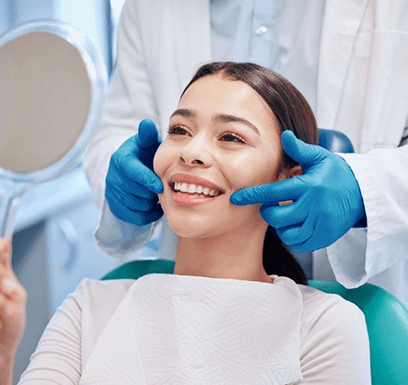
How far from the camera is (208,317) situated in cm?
111

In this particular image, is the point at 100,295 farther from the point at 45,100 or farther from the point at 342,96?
the point at 342,96

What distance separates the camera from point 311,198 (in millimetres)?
1074

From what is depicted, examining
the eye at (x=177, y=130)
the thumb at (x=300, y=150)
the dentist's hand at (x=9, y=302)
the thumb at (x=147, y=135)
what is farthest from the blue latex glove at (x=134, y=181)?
the dentist's hand at (x=9, y=302)

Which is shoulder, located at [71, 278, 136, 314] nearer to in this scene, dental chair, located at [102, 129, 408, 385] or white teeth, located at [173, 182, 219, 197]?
white teeth, located at [173, 182, 219, 197]

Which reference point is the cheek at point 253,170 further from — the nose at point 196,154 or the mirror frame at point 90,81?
the mirror frame at point 90,81

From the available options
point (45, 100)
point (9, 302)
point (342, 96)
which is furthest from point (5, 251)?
point (342, 96)

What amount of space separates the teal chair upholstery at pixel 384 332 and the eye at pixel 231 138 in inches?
15.9

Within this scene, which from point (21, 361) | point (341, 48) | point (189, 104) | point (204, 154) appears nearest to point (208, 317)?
point (204, 154)

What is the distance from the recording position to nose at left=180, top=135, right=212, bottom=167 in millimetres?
1082

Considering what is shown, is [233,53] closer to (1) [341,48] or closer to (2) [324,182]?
(1) [341,48]

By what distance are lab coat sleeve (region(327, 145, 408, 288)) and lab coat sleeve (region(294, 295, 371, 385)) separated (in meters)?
0.14

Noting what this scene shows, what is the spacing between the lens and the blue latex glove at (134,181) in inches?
50.9

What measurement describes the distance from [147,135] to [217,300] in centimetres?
40

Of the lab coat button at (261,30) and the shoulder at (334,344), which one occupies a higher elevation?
the lab coat button at (261,30)
